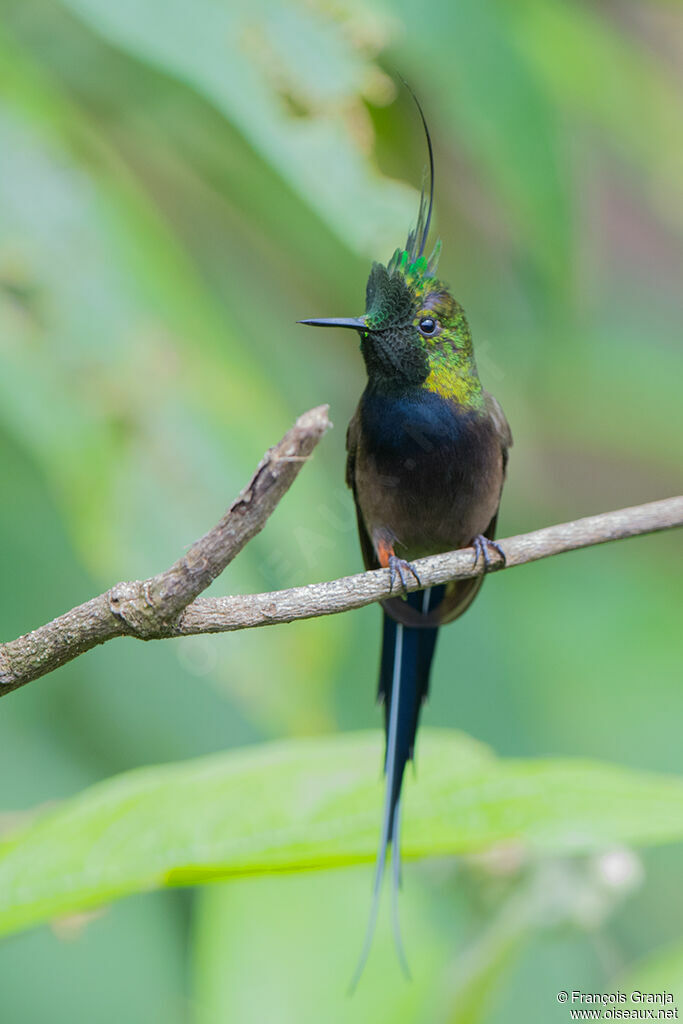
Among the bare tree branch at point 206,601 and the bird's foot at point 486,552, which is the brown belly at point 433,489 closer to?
the bird's foot at point 486,552

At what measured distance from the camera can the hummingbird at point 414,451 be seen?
181 centimetres

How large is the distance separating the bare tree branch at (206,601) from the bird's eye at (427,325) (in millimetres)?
630

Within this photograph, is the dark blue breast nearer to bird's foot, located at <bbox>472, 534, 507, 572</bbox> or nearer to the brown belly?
the brown belly

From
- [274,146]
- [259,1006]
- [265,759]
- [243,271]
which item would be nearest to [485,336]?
[243,271]

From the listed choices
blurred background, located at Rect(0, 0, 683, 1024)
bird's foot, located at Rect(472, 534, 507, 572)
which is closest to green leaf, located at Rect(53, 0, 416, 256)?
blurred background, located at Rect(0, 0, 683, 1024)

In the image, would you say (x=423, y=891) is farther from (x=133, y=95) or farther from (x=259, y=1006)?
(x=133, y=95)

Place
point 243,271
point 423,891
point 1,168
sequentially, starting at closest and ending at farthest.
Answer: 1. point 1,168
2. point 423,891
3. point 243,271

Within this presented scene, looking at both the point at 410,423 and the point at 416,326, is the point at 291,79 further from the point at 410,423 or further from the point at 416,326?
the point at 410,423

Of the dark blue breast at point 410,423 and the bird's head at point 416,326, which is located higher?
the bird's head at point 416,326

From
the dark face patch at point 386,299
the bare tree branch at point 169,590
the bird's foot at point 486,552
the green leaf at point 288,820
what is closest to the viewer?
the bare tree branch at point 169,590

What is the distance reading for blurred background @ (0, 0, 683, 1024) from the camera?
6.13 ft

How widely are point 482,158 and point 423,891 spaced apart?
5.36 feet

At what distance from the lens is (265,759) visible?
64.2 inches

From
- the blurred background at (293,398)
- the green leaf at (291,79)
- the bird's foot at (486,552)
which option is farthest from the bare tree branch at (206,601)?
the green leaf at (291,79)
